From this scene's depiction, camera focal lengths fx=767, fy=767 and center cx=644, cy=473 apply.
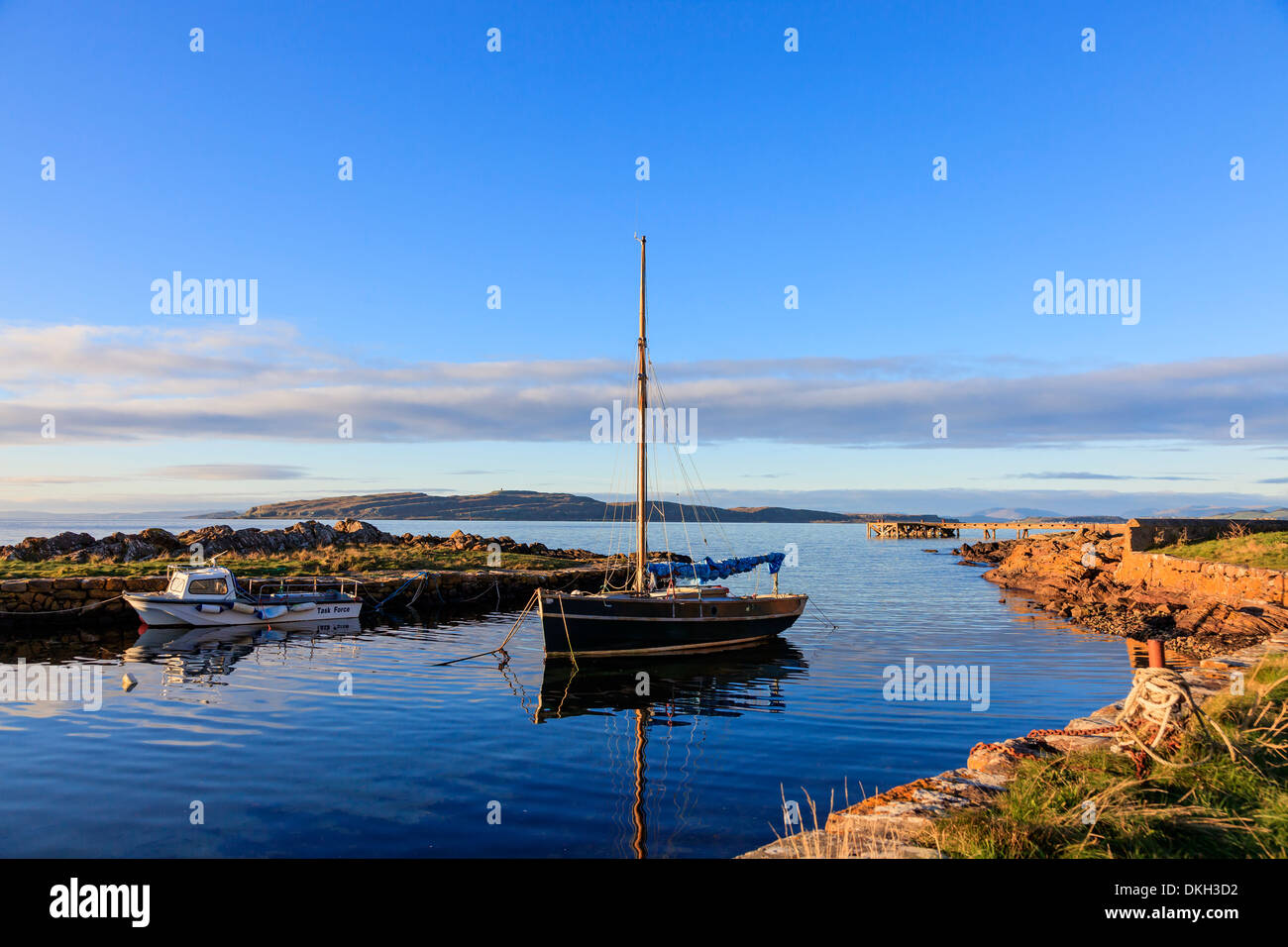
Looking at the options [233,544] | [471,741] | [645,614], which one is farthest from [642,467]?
[233,544]

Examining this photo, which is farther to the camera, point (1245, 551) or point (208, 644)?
point (1245, 551)

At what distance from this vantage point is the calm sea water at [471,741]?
453 inches

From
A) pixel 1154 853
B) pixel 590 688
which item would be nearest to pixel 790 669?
pixel 590 688

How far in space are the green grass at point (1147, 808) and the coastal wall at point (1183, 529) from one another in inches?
1487

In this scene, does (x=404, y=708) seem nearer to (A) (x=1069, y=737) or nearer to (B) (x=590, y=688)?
(B) (x=590, y=688)

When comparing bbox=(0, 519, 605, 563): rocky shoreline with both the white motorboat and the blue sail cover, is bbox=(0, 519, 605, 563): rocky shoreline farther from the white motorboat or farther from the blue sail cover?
the blue sail cover

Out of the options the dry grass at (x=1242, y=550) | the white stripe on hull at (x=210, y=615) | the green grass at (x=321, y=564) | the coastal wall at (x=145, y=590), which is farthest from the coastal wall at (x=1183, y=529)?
the white stripe on hull at (x=210, y=615)

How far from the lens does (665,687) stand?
76.7ft

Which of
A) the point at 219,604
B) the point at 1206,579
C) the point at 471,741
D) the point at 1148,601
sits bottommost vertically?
the point at 471,741

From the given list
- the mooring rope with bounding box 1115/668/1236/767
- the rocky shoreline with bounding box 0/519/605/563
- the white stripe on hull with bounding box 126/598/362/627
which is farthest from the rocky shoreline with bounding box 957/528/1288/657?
the white stripe on hull with bounding box 126/598/362/627

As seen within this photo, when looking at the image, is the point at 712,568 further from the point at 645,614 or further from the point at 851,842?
the point at 851,842

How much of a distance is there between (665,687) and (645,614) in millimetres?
4047

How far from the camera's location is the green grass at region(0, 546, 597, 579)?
38.7 m

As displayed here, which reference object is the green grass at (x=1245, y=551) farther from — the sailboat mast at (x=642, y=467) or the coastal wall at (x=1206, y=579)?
the sailboat mast at (x=642, y=467)
